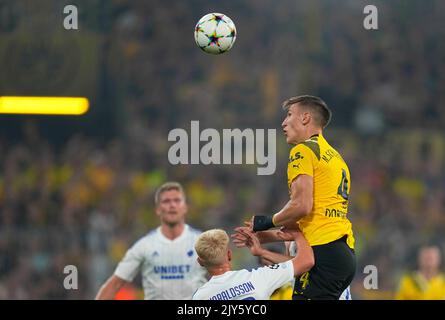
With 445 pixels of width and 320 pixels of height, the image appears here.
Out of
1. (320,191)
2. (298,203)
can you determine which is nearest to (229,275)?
(298,203)

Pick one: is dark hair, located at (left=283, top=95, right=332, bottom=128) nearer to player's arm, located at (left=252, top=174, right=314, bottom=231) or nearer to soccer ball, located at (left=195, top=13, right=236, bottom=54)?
player's arm, located at (left=252, top=174, right=314, bottom=231)

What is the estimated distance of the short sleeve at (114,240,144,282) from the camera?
906 centimetres

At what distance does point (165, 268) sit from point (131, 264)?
338mm

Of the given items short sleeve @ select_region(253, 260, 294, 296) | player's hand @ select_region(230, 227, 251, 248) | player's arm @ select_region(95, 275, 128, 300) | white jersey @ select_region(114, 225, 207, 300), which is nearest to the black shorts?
short sleeve @ select_region(253, 260, 294, 296)

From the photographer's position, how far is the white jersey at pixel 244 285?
6.19 meters

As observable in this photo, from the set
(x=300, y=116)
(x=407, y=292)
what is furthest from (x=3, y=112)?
(x=300, y=116)

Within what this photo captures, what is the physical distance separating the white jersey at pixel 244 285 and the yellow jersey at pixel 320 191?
427 mm

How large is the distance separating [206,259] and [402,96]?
12996 mm

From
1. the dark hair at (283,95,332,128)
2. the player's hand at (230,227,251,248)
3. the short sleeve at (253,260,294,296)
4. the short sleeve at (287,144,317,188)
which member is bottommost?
the short sleeve at (253,260,294,296)

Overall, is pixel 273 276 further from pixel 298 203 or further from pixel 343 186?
pixel 343 186

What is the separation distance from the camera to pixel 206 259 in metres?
6.27

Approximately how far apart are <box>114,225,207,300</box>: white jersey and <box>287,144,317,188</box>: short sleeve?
281 centimetres

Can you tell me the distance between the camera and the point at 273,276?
6.33 metres
